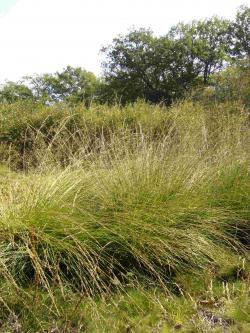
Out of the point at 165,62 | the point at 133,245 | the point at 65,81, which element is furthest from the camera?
the point at 65,81

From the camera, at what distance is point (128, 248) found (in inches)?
117

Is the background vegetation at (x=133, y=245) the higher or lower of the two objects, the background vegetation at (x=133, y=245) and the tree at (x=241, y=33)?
the lower

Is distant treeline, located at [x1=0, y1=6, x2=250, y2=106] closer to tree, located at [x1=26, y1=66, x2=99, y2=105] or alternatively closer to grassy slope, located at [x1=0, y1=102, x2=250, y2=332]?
tree, located at [x1=26, y1=66, x2=99, y2=105]

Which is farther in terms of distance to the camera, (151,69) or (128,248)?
(151,69)

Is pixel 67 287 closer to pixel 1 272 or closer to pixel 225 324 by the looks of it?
pixel 1 272

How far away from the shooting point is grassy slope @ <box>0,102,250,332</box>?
2.49 m

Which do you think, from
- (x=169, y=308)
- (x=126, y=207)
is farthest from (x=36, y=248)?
(x=169, y=308)

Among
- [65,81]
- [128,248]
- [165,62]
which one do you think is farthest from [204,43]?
[128,248]

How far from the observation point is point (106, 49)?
29.3m

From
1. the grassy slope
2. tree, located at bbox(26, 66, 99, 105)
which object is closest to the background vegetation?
the grassy slope

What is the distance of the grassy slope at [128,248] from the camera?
2490mm

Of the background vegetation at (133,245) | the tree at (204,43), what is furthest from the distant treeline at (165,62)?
the background vegetation at (133,245)

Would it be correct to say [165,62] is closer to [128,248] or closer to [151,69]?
[151,69]

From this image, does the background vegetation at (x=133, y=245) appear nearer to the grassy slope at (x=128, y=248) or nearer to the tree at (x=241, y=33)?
the grassy slope at (x=128, y=248)
